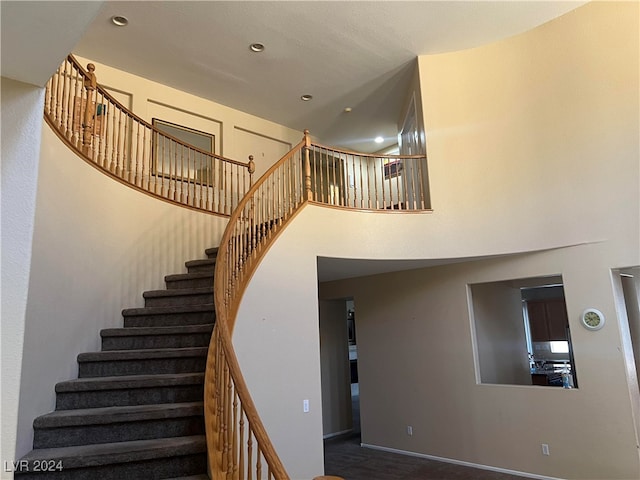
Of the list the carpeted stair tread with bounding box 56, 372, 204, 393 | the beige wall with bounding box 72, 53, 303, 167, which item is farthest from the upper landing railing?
the beige wall with bounding box 72, 53, 303, 167

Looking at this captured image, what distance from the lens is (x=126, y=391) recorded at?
10.9 ft

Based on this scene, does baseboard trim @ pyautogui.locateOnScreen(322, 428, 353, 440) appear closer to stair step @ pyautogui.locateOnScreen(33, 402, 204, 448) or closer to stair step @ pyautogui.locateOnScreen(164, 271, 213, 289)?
stair step @ pyautogui.locateOnScreen(164, 271, 213, 289)

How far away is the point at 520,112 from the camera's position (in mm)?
5516

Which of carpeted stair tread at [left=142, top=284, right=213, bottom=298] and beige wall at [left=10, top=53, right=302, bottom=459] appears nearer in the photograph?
beige wall at [left=10, top=53, right=302, bottom=459]

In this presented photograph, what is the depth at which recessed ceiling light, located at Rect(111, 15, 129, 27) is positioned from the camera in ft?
16.9

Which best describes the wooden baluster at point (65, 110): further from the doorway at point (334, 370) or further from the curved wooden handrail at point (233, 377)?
the doorway at point (334, 370)

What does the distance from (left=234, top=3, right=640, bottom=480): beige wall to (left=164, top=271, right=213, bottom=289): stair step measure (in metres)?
0.71

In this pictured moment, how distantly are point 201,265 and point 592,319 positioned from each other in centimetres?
443

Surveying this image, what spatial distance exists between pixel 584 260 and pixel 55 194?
17.3 feet

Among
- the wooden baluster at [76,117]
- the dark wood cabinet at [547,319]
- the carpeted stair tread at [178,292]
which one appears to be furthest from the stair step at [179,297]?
the dark wood cabinet at [547,319]

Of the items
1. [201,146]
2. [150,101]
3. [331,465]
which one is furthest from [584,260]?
Answer: [150,101]

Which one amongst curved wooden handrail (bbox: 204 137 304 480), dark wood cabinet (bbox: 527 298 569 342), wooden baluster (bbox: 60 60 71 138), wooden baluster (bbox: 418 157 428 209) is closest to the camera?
curved wooden handrail (bbox: 204 137 304 480)

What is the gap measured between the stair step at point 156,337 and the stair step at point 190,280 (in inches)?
35.0

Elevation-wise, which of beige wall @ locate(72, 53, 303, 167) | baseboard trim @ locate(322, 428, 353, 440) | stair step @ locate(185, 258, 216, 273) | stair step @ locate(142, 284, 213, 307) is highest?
beige wall @ locate(72, 53, 303, 167)
